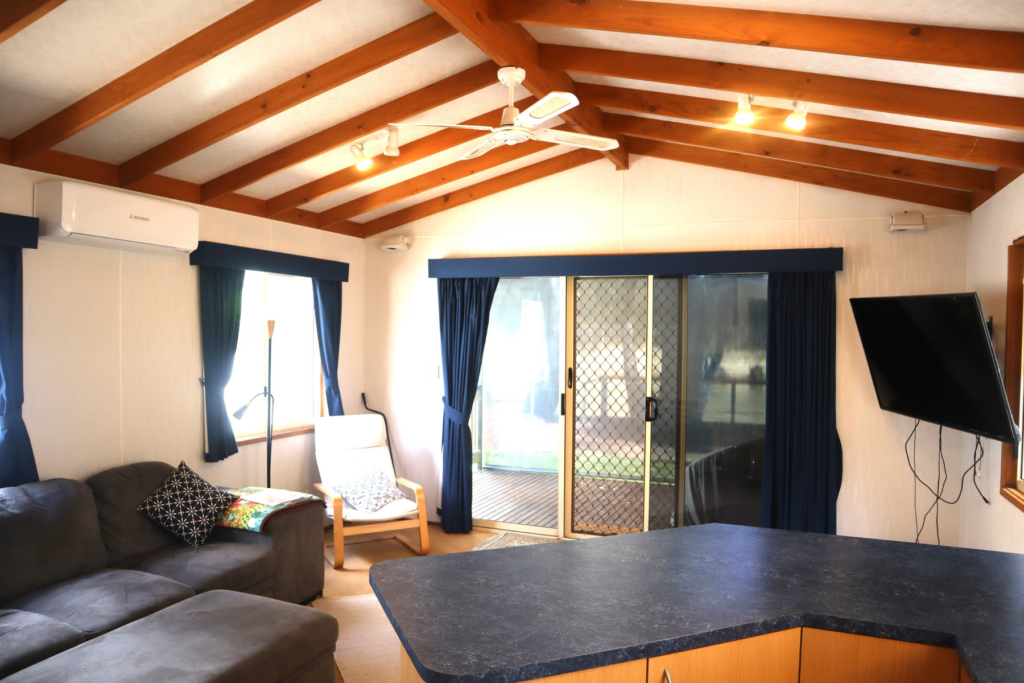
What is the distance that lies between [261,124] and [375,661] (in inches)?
110

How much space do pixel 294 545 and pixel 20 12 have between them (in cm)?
269

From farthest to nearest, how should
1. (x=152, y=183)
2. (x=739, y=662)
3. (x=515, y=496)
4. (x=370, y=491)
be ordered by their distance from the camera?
(x=515, y=496) < (x=370, y=491) < (x=152, y=183) < (x=739, y=662)

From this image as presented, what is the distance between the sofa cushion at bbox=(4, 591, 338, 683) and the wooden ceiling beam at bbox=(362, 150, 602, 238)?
3.27 metres

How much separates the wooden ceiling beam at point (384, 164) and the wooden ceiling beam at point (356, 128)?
15.2 inches

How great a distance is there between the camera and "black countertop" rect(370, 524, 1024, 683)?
1.27 meters

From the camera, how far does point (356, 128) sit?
335cm

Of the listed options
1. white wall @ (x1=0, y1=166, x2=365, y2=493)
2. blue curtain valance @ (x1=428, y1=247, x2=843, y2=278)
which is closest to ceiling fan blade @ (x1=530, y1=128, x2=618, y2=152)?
A: blue curtain valance @ (x1=428, y1=247, x2=843, y2=278)

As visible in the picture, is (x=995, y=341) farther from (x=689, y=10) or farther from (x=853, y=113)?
(x=689, y=10)

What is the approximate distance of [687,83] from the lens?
109 inches

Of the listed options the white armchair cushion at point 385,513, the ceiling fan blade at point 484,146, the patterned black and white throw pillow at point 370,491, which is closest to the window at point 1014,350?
the ceiling fan blade at point 484,146

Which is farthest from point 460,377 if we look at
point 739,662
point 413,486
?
point 739,662

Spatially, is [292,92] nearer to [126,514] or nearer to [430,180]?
[430,180]

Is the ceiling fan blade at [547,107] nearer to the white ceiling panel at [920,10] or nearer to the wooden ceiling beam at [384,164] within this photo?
the white ceiling panel at [920,10]

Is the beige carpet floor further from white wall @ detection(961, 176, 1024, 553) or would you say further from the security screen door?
white wall @ detection(961, 176, 1024, 553)
